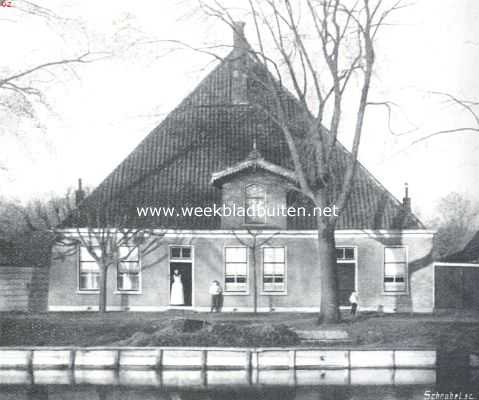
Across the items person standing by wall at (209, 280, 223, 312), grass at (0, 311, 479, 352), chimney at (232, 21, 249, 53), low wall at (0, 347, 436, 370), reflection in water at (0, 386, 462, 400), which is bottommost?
reflection in water at (0, 386, 462, 400)

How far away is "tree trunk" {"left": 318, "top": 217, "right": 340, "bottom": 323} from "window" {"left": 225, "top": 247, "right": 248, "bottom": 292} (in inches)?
161

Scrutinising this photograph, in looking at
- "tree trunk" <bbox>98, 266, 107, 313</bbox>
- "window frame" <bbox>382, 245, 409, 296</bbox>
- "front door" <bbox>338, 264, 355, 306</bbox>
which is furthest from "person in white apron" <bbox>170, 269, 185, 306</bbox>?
"window frame" <bbox>382, 245, 409, 296</bbox>

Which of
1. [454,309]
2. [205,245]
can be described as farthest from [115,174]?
[454,309]

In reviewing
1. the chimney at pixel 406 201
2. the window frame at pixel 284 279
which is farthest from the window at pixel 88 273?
the chimney at pixel 406 201

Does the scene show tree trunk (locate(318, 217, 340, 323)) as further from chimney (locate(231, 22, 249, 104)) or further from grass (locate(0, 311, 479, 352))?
chimney (locate(231, 22, 249, 104))

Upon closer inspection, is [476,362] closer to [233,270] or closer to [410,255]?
[410,255]

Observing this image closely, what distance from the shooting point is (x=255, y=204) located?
20625 millimetres

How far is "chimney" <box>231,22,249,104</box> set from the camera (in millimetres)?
15617

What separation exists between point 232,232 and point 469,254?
20.0ft

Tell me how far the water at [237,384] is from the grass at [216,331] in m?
0.97

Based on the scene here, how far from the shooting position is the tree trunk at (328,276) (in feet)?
55.5

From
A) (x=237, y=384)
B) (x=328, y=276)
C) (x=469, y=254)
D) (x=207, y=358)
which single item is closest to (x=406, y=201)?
(x=469, y=254)

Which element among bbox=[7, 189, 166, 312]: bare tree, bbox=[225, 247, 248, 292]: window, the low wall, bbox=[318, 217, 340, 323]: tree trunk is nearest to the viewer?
the low wall

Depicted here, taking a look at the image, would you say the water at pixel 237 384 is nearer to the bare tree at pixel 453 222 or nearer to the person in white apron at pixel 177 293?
the bare tree at pixel 453 222
